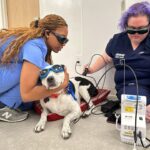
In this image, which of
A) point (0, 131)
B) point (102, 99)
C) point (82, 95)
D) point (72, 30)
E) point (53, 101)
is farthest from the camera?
point (72, 30)

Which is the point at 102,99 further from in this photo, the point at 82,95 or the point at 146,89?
the point at 146,89

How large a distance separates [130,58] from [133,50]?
7 cm

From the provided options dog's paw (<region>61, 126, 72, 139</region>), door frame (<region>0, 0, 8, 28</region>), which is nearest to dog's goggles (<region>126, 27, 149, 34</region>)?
dog's paw (<region>61, 126, 72, 139</region>)

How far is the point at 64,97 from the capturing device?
5.56 feet

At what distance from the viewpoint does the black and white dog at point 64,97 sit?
153 cm

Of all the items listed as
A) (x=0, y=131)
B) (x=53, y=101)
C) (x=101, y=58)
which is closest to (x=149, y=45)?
(x=101, y=58)

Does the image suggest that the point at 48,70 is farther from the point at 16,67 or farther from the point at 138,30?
the point at 138,30

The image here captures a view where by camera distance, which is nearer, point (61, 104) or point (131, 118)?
point (131, 118)

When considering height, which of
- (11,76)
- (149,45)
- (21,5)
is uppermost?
(21,5)

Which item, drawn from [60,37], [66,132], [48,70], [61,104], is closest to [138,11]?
[60,37]

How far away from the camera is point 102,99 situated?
2105 millimetres

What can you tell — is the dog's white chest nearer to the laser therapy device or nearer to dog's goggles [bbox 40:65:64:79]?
dog's goggles [bbox 40:65:64:79]

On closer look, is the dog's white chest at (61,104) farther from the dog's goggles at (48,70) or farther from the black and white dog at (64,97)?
the dog's goggles at (48,70)

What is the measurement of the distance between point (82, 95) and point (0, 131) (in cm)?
72
